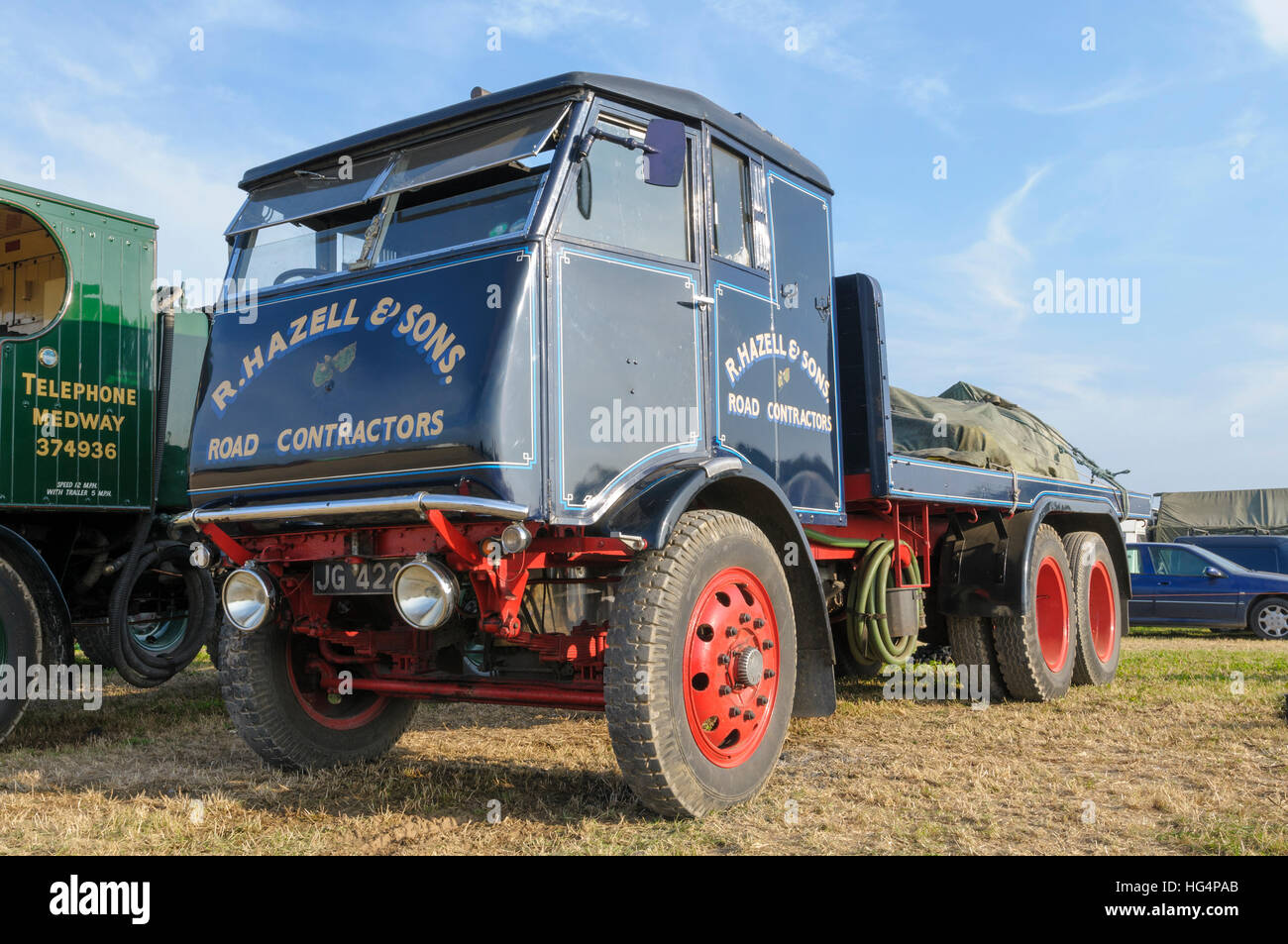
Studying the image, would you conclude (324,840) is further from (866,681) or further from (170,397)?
(866,681)

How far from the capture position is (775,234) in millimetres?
5559

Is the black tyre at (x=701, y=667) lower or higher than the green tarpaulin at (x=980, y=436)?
lower

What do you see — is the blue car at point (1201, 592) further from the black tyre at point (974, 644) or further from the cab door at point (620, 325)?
the cab door at point (620, 325)

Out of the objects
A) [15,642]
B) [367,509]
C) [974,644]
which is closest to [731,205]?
[367,509]

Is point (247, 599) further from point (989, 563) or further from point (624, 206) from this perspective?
point (989, 563)

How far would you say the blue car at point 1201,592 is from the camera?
49.7ft

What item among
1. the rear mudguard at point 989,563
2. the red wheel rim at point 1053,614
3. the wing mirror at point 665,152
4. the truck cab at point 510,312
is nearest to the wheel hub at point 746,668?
the truck cab at point 510,312

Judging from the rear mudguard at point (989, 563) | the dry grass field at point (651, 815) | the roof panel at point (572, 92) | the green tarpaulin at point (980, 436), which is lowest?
the dry grass field at point (651, 815)

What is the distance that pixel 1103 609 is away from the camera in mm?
9336

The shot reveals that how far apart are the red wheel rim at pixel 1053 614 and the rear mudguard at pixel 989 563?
1.98 feet

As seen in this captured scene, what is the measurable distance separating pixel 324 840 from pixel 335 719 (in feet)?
4.80

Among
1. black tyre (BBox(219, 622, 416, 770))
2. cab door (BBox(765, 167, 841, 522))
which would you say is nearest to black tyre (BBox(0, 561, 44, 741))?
black tyre (BBox(219, 622, 416, 770))
